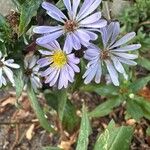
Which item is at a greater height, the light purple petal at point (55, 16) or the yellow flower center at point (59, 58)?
the light purple petal at point (55, 16)

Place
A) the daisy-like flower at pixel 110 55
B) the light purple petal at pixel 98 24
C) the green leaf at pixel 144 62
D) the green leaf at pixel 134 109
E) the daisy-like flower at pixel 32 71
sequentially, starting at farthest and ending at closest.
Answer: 1. the green leaf at pixel 144 62
2. the green leaf at pixel 134 109
3. the daisy-like flower at pixel 32 71
4. the daisy-like flower at pixel 110 55
5. the light purple petal at pixel 98 24

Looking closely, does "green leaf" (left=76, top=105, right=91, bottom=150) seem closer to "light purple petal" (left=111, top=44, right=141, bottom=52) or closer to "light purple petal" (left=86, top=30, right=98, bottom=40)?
"light purple petal" (left=111, top=44, right=141, bottom=52)

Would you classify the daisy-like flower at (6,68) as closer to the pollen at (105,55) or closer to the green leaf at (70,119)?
the pollen at (105,55)

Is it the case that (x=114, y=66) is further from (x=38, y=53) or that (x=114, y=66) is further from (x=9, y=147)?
(x=9, y=147)

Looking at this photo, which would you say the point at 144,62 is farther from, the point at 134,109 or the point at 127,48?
the point at 127,48

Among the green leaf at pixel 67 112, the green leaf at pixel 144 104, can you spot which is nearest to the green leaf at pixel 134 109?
the green leaf at pixel 144 104

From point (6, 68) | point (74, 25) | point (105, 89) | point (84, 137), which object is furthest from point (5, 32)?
point (105, 89)
